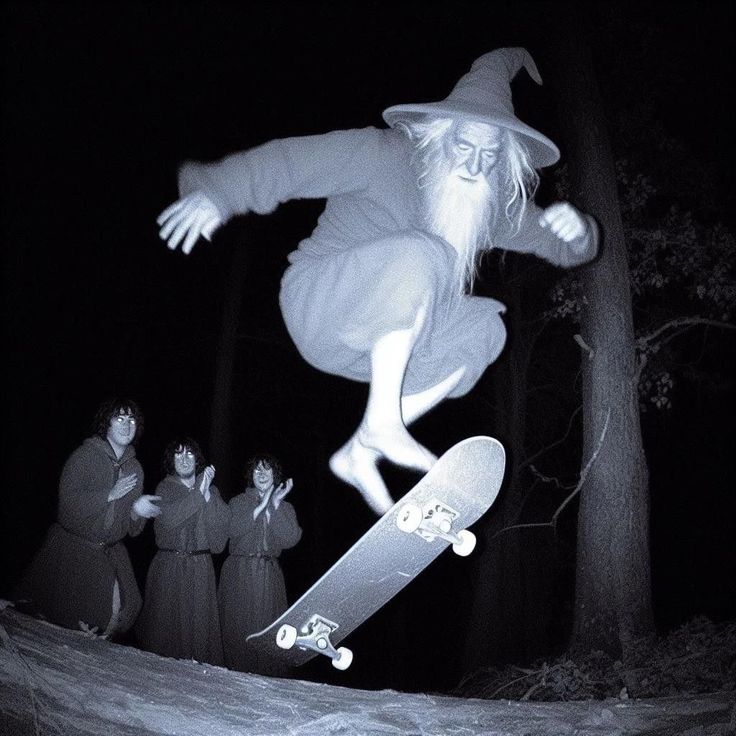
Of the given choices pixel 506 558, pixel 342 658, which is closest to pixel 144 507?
pixel 342 658

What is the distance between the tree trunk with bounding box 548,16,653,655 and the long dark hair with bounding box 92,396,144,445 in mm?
2488

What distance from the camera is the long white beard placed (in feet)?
9.60

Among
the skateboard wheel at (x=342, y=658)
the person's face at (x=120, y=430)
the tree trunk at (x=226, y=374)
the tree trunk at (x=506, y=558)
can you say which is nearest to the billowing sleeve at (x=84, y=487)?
the person's face at (x=120, y=430)

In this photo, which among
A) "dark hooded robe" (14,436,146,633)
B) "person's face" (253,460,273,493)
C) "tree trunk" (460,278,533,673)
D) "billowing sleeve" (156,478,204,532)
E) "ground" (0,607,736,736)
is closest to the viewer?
"ground" (0,607,736,736)

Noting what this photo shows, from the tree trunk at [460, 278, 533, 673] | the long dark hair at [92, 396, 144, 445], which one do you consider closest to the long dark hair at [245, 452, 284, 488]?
the long dark hair at [92, 396, 144, 445]

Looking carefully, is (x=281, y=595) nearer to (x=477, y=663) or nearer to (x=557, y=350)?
(x=477, y=663)

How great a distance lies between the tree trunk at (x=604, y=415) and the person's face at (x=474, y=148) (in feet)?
3.81

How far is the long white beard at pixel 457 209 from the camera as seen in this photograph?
9.60 feet

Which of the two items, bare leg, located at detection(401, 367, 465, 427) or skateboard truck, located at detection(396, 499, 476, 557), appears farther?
bare leg, located at detection(401, 367, 465, 427)

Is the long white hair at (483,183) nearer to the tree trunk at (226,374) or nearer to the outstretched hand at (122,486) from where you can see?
the outstretched hand at (122,486)

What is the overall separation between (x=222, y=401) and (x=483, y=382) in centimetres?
406

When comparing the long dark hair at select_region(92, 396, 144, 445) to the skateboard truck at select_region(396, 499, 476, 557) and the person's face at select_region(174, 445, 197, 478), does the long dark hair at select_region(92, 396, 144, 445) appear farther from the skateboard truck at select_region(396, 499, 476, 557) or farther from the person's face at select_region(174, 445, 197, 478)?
the skateboard truck at select_region(396, 499, 476, 557)

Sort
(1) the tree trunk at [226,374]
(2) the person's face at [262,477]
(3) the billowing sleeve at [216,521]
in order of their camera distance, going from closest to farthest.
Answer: (3) the billowing sleeve at [216,521], (2) the person's face at [262,477], (1) the tree trunk at [226,374]

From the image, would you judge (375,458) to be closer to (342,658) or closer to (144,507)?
(342,658)
